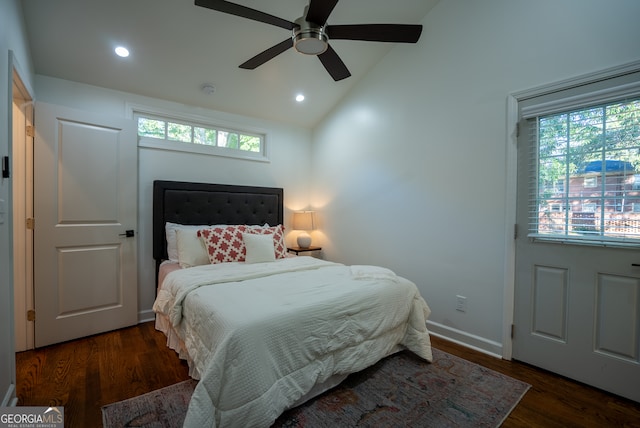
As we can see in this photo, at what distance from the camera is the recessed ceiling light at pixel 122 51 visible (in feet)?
8.67

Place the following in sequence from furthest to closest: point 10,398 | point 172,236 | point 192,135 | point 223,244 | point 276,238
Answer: point 192,135 < point 276,238 < point 172,236 < point 223,244 < point 10,398

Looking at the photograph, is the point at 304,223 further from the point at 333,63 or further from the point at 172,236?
the point at 333,63

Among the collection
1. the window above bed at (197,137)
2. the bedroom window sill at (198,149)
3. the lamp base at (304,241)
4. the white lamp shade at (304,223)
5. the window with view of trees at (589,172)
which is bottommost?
the lamp base at (304,241)

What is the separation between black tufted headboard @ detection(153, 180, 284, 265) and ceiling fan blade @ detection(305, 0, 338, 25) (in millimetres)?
2281

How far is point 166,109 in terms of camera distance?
132 inches

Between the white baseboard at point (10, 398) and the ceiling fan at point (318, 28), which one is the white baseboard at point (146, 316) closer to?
the white baseboard at point (10, 398)

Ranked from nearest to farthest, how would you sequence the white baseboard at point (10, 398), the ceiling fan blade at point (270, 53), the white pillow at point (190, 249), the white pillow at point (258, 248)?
the white baseboard at point (10, 398) → the ceiling fan blade at point (270, 53) → the white pillow at point (190, 249) → the white pillow at point (258, 248)

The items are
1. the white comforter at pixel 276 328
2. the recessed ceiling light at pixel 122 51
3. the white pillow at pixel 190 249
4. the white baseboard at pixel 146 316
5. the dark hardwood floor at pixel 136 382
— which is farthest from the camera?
the white baseboard at pixel 146 316

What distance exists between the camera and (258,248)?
298cm

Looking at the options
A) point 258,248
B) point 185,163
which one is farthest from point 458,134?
point 185,163

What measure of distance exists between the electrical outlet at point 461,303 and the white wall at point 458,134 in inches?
1.5

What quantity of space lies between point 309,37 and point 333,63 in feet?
1.62

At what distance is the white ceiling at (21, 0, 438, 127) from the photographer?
93.9 inches

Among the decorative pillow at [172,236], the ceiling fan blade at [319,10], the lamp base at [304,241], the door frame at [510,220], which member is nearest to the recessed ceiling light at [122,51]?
the decorative pillow at [172,236]
